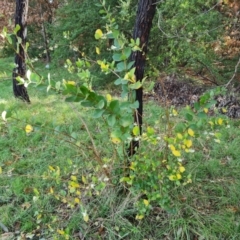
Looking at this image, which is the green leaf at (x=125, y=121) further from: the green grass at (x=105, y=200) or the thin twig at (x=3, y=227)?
the thin twig at (x=3, y=227)

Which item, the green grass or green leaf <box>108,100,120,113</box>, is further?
the green grass

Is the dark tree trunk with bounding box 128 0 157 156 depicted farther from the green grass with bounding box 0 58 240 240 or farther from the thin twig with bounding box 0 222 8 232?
the thin twig with bounding box 0 222 8 232

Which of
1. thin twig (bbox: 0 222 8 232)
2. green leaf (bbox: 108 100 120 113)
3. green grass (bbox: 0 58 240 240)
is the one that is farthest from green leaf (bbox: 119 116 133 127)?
thin twig (bbox: 0 222 8 232)

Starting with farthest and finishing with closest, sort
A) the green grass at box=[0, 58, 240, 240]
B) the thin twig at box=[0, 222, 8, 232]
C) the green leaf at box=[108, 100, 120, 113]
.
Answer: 1. the thin twig at box=[0, 222, 8, 232]
2. the green grass at box=[0, 58, 240, 240]
3. the green leaf at box=[108, 100, 120, 113]

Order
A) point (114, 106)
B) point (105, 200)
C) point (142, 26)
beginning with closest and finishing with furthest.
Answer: point (114, 106) < point (142, 26) < point (105, 200)

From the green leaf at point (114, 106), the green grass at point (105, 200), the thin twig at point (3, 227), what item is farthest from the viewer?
the thin twig at point (3, 227)

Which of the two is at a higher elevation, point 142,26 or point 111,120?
point 142,26

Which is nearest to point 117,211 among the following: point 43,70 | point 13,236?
point 13,236

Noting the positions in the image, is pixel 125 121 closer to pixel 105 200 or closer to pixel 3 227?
pixel 105 200

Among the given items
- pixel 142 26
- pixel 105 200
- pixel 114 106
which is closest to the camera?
pixel 114 106

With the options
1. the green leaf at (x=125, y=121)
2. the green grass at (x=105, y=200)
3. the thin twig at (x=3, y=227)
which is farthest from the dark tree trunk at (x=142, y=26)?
the thin twig at (x=3, y=227)

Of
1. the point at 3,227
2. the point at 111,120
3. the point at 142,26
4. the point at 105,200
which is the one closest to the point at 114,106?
the point at 111,120

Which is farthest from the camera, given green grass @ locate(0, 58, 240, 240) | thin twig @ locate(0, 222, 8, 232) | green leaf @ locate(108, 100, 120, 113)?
thin twig @ locate(0, 222, 8, 232)

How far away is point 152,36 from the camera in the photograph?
4.80 metres
